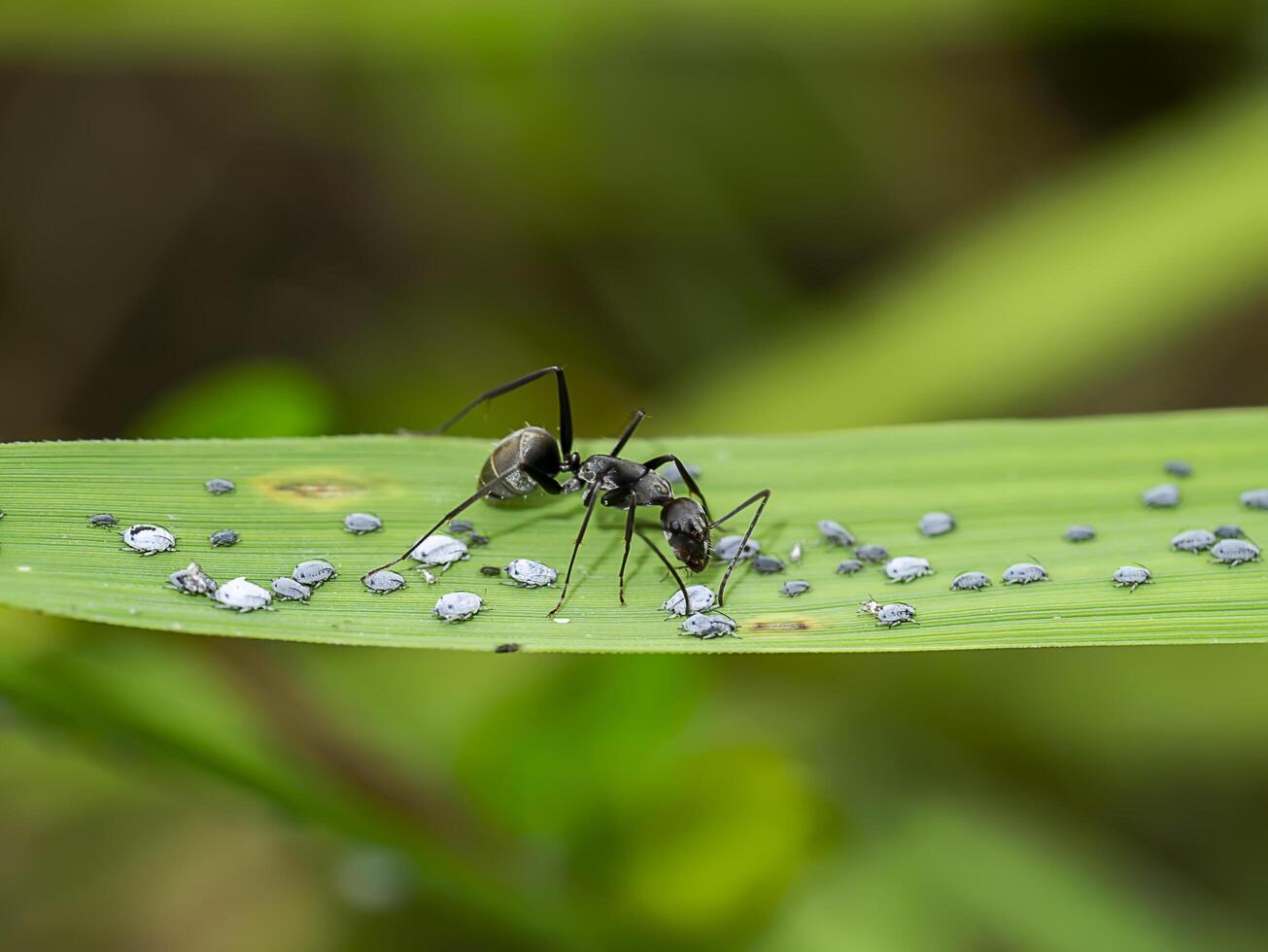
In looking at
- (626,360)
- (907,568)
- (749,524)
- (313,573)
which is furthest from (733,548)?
(626,360)

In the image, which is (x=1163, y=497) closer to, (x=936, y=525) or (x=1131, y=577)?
(x=1131, y=577)

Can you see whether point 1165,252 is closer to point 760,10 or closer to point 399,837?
point 760,10

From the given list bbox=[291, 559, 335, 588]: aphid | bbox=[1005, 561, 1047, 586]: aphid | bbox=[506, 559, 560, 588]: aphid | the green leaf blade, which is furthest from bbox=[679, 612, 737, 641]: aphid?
bbox=[291, 559, 335, 588]: aphid

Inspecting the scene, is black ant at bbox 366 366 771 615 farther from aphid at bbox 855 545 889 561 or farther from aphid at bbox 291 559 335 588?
aphid at bbox 855 545 889 561

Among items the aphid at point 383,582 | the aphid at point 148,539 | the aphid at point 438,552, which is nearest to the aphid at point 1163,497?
the aphid at point 438,552

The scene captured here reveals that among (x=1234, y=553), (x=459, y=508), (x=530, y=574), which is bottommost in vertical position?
(x=1234, y=553)
